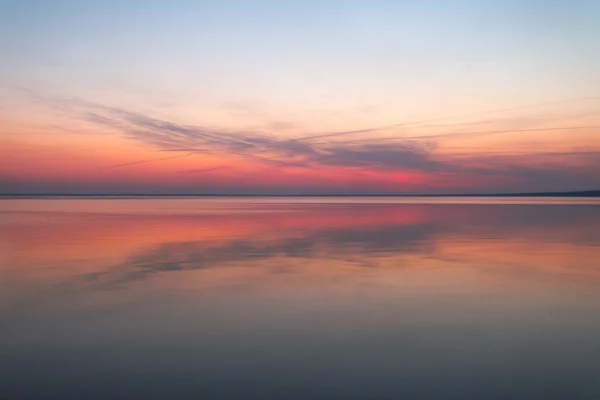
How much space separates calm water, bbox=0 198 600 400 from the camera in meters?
4.81

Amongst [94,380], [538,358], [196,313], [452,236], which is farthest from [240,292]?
[452,236]

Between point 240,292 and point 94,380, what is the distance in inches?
150

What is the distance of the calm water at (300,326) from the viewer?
4809 millimetres

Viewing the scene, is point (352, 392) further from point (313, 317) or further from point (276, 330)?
point (313, 317)

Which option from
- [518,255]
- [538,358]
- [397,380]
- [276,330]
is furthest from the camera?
[518,255]

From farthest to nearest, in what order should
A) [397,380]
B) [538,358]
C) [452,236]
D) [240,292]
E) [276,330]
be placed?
1. [452,236]
2. [240,292]
3. [276,330]
4. [538,358]
5. [397,380]

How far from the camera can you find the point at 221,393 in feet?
15.1

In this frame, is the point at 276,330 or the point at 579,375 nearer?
the point at 579,375

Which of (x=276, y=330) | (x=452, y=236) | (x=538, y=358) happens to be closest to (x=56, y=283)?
(x=276, y=330)

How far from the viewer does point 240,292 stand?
854 centimetres

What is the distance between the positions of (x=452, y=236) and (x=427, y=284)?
353 inches

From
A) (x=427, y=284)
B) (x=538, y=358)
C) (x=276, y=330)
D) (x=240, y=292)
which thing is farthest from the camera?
(x=427, y=284)

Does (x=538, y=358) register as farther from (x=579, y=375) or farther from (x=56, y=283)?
(x=56, y=283)

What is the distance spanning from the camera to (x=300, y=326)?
259 inches
